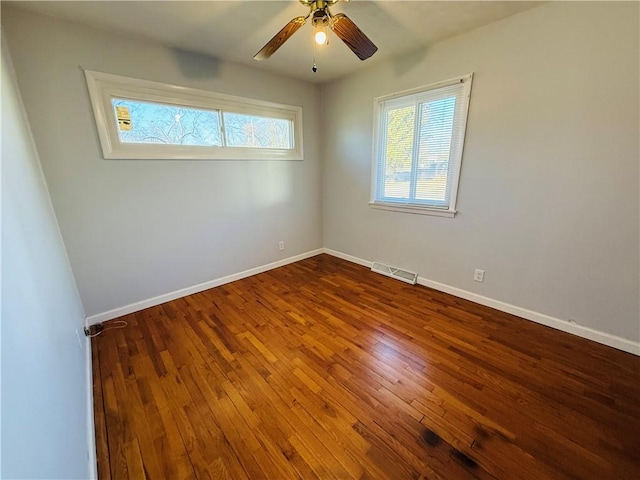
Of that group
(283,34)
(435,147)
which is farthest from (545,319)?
(283,34)

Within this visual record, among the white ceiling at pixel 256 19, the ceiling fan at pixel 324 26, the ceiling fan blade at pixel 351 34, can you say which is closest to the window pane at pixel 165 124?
the white ceiling at pixel 256 19

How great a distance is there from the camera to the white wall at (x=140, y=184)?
1.94m

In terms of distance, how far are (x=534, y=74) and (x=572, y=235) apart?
49.7 inches

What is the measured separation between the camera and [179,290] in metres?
2.80

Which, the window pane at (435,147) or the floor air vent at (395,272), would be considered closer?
the window pane at (435,147)

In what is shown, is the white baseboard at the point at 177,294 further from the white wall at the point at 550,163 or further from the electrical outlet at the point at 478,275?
the electrical outlet at the point at 478,275

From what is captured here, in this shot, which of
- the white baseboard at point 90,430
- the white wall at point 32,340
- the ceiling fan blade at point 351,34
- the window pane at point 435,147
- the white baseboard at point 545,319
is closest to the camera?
the white wall at point 32,340

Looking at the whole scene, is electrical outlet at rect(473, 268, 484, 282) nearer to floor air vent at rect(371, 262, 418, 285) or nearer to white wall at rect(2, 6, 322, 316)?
floor air vent at rect(371, 262, 418, 285)

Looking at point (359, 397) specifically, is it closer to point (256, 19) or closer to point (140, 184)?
point (140, 184)

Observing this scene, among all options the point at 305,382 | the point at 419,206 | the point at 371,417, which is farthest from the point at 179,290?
the point at 419,206

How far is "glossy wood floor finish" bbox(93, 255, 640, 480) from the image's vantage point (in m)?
1.24

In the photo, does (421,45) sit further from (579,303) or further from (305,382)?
(305,382)

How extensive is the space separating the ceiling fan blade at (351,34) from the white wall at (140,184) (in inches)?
60.9

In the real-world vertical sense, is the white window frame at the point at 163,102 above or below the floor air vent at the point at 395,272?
above
